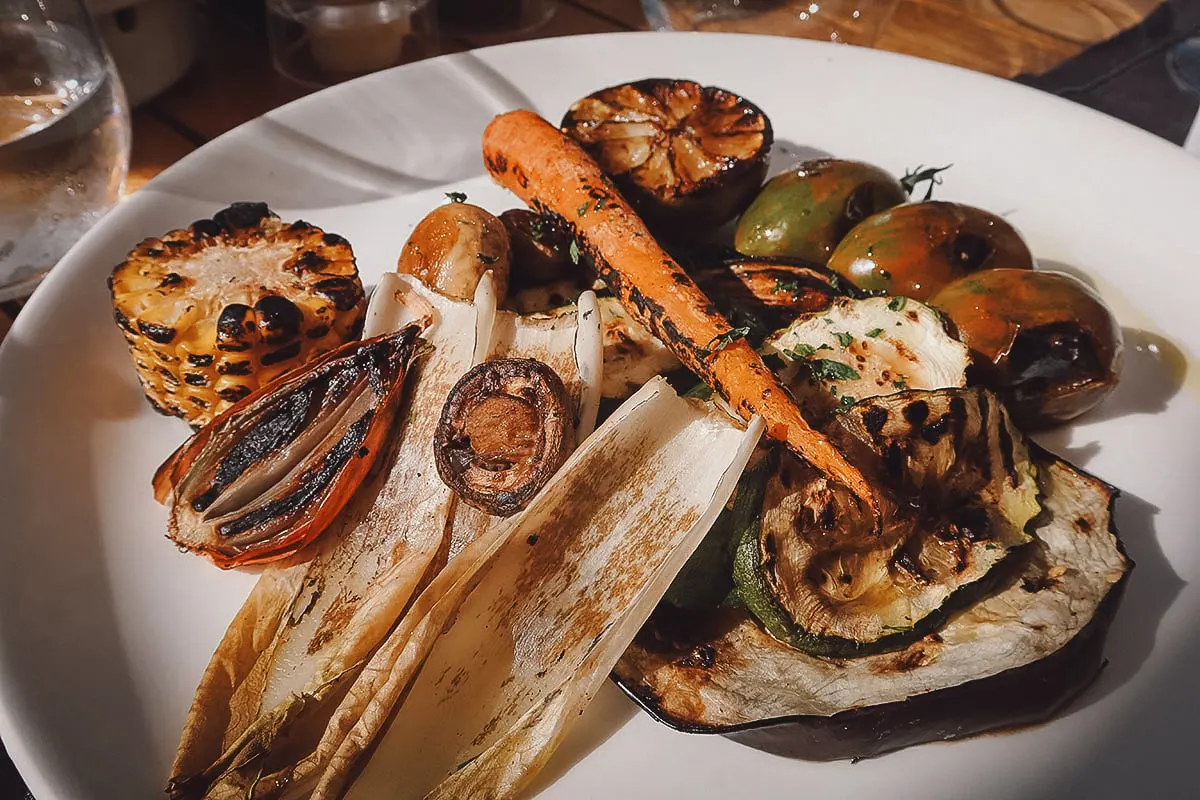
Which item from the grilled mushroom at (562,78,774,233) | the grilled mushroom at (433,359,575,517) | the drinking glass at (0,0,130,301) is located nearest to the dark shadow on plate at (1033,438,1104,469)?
the grilled mushroom at (562,78,774,233)

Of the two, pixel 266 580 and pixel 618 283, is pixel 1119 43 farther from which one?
pixel 266 580

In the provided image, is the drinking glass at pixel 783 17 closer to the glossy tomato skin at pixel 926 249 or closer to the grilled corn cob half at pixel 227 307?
the glossy tomato skin at pixel 926 249

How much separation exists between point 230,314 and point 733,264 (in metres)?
0.91

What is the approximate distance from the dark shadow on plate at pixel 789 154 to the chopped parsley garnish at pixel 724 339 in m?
0.83

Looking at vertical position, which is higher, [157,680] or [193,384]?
[193,384]

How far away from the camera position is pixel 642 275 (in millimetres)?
1681

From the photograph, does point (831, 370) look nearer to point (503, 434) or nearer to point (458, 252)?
point (503, 434)

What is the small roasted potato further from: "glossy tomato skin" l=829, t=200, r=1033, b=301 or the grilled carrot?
→ "glossy tomato skin" l=829, t=200, r=1033, b=301

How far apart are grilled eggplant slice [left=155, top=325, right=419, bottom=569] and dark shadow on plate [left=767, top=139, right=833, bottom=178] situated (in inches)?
45.0

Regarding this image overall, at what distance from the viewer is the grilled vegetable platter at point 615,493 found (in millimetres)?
1188

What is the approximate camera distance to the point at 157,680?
4.19ft

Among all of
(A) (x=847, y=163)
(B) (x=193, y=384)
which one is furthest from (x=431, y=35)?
(B) (x=193, y=384)

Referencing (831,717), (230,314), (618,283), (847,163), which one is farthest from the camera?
(847,163)

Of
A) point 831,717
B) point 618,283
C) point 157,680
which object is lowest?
point 157,680
